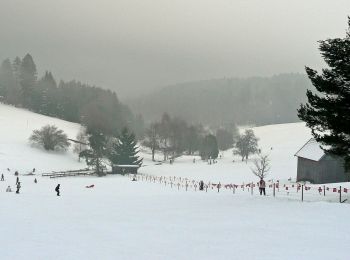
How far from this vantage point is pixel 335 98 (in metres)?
28.0

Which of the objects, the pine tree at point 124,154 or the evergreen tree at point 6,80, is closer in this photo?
the pine tree at point 124,154

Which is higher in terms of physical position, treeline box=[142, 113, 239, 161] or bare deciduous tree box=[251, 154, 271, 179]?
treeline box=[142, 113, 239, 161]

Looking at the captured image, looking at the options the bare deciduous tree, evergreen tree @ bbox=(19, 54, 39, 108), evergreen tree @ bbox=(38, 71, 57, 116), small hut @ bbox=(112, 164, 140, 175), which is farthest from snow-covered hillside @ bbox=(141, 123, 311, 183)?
evergreen tree @ bbox=(19, 54, 39, 108)

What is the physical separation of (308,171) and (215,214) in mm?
42252

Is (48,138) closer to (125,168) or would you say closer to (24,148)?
(24,148)

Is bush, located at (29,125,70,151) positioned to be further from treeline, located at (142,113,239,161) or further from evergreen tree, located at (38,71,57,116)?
evergreen tree, located at (38,71,57,116)

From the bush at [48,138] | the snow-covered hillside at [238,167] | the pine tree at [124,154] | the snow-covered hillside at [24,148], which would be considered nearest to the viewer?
the snow-covered hillside at [238,167]

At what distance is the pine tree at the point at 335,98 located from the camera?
26797mm

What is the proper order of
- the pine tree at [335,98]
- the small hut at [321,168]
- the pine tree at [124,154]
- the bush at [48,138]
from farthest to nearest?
1. the bush at [48,138]
2. the pine tree at [124,154]
3. the small hut at [321,168]
4. the pine tree at [335,98]

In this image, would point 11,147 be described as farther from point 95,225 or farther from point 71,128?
point 95,225

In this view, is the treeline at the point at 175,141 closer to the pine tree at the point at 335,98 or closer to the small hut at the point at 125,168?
the small hut at the point at 125,168

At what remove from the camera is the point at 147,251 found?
1398cm

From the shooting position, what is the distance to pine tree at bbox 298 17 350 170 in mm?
26797

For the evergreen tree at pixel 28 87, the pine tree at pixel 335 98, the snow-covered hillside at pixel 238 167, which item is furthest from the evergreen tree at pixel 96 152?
the evergreen tree at pixel 28 87
